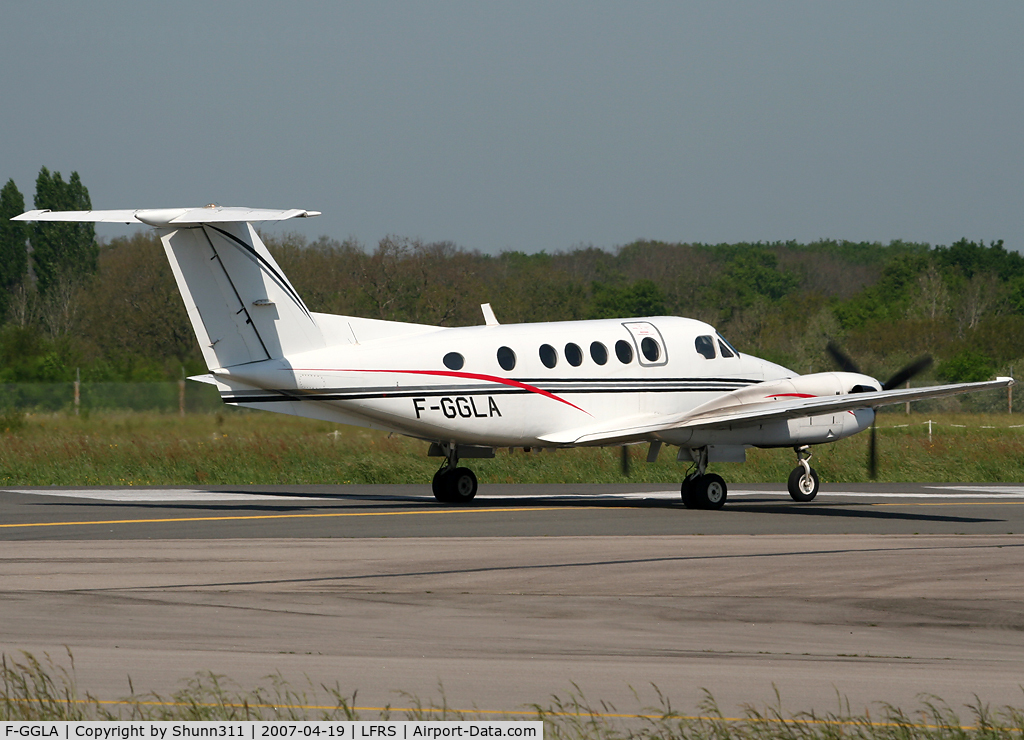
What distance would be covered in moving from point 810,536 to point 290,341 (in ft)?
30.5

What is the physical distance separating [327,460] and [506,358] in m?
11.5

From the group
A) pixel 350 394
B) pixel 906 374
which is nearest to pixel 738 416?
pixel 906 374

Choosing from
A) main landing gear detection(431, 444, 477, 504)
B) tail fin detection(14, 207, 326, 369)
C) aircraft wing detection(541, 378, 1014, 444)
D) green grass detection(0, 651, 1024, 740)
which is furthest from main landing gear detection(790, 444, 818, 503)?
green grass detection(0, 651, 1024, 740)

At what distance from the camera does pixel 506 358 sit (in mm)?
22844

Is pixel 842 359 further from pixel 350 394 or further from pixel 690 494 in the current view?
pixel 350 394

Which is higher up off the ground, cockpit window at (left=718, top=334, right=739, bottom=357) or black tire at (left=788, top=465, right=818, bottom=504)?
cockpit window at (left=718, top=334, right=739, bottom=357)

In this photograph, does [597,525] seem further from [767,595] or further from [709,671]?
[709,671]

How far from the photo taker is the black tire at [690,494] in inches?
917

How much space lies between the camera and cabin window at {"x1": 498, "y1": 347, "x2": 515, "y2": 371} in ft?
74.8

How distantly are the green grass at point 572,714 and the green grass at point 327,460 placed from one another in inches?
913

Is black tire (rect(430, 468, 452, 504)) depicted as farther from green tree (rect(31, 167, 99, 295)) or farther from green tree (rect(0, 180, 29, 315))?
green tree (rect(0, 180, 29, 315))

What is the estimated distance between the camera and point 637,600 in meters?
12.5

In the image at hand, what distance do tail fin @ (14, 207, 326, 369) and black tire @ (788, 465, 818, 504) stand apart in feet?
33.1

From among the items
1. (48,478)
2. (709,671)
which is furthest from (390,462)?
(709,671)
